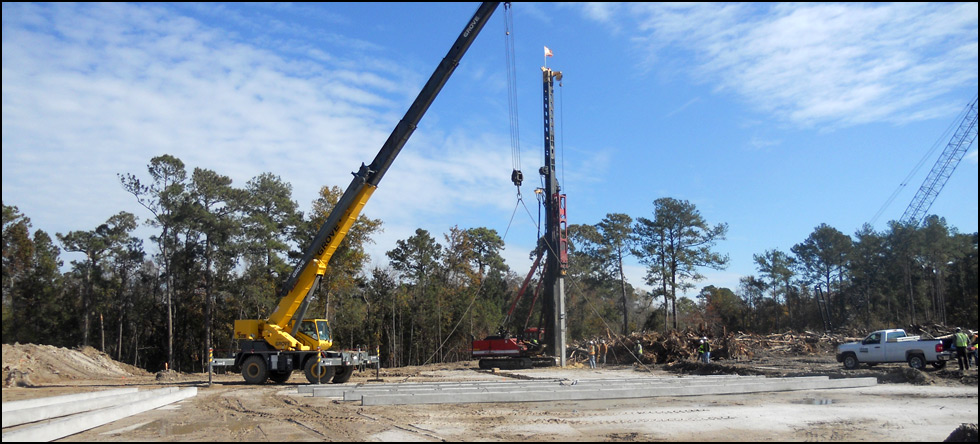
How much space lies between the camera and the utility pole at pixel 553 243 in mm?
33594

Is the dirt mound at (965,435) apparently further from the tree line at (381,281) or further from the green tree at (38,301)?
the green tree at (38,301)

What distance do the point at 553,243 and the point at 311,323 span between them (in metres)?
14.9

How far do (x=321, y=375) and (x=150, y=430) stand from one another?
1156cm

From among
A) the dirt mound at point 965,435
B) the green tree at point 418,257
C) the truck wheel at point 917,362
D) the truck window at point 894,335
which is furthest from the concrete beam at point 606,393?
the green tree at point 418,257

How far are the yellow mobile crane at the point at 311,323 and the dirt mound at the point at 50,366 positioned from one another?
371 inches

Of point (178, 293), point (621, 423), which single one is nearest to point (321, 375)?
point (621, 423)

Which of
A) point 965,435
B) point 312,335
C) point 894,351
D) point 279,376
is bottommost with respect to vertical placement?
point 279,376

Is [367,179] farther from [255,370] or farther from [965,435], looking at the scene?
[965,435]

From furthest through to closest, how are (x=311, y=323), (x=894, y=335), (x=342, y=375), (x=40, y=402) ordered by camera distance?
1. (x=894, y=335)
2. (x=342, y=375)
3. (x=311, y=323)
4. (x=40, y=402)

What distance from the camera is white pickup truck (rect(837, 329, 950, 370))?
23.1 m

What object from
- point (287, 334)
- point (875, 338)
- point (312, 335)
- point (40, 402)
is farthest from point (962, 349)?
point (40, 402)

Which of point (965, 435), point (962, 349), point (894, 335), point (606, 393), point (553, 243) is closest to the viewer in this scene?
point (965, 435)

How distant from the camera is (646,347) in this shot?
37.6 m

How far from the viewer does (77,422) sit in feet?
36.1
